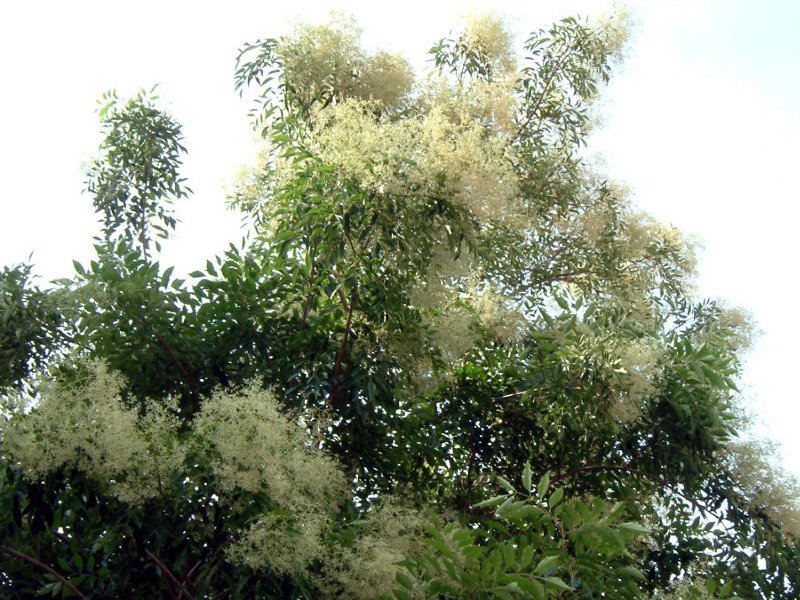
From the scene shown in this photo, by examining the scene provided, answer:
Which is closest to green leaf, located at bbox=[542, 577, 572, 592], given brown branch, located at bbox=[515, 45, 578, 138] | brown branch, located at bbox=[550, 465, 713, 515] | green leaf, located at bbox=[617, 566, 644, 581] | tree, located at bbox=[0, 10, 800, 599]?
tree, located at bbox=[0, 10, 800, 599]

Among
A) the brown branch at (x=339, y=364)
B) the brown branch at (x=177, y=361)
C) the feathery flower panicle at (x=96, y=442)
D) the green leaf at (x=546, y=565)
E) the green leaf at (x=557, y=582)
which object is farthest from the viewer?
the brown branch at (x=339, y=364)

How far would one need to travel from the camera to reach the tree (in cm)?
421

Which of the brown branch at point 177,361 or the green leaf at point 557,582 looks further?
the brown branch at point 177,361

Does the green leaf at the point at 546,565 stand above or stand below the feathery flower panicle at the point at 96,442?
above

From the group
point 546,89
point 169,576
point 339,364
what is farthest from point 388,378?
point 546,89

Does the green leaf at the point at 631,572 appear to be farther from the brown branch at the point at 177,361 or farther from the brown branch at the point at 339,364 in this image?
the brown branch at the point at 177,361

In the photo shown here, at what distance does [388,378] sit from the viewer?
5387 mm

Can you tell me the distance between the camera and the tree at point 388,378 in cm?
421

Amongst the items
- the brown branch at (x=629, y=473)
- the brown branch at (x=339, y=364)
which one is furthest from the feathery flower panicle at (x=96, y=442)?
the brown branch at (x=629, y=473)

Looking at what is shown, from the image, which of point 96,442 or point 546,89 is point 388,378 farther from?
point 546,89

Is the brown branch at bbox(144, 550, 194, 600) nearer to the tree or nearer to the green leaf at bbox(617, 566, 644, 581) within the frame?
the tree

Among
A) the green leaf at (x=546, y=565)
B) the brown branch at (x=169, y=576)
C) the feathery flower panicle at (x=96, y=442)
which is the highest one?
the green leaf at (x=546, y=565)

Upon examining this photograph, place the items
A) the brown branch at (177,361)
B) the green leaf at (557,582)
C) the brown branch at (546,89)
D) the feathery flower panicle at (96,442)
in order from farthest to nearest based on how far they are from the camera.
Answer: the brown branch at (546,89) → the brown branch at (177,361) → the feathery flower panicle at (96,442) → the green leaf at (557,582)

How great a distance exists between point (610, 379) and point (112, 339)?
266cm
